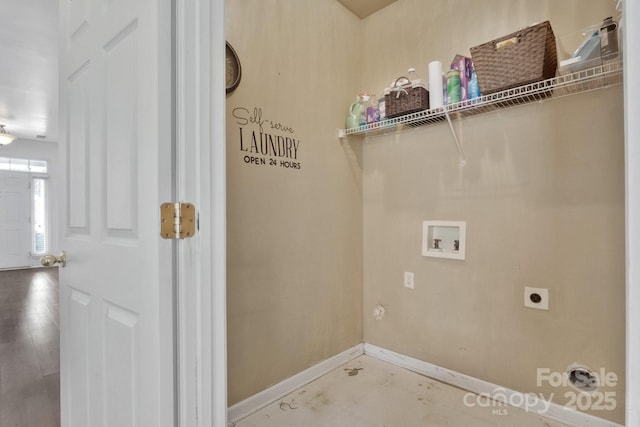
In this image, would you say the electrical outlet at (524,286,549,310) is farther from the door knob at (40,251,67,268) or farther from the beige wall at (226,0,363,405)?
the door knob at (40,251,67,268)

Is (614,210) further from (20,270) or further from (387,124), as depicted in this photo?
(20,270)

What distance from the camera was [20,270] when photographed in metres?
6.46

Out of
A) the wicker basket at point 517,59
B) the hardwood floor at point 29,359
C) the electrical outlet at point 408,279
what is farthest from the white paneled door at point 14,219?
the wicker basket at point 517,59

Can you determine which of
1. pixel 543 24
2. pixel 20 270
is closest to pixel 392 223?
pixel 543 24

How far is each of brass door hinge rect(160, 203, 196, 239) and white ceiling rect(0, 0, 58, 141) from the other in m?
2.47

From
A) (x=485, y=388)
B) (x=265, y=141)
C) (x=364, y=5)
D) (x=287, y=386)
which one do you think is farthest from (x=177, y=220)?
(x=364, y=5)

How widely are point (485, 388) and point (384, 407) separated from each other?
0.62 m

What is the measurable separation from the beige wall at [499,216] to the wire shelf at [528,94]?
0.15 feet

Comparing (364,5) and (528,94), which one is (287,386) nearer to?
(528,94)

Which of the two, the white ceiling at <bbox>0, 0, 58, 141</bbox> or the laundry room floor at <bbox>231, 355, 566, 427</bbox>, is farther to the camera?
the white ceiling at <bbox>0, 0, 58, 141</bbox>

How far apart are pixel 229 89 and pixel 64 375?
1.49 meters

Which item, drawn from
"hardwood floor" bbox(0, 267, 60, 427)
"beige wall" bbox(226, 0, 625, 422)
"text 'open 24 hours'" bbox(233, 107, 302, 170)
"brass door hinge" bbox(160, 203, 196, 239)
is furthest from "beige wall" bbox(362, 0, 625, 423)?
"hardwood floor" bbox(0, 267, 60, 427)

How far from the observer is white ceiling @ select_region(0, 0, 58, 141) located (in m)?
2.40

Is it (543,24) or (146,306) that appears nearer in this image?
(146,306)
